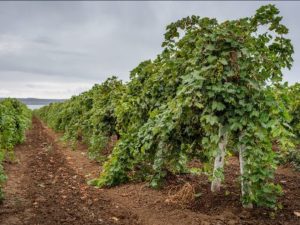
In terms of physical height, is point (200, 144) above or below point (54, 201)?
above

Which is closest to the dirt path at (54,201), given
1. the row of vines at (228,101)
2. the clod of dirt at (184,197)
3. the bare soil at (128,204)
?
the bare soil at (128,204)

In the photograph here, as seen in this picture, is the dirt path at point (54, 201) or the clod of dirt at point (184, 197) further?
the clod of dirt at point (184, 197)

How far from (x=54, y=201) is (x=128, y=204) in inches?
52.5

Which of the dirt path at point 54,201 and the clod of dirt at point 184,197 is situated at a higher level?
the clod of dirt at point 184,197

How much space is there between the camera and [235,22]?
5582 millimetres

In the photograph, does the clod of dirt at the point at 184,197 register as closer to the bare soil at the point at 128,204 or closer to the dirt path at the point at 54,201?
the bare soil at the point at 128,204

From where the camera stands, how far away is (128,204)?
6.21 meters

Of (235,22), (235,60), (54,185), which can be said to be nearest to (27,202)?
(54,185)

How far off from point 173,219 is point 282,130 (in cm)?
212

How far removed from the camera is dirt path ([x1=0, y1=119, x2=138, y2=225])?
5188 mm

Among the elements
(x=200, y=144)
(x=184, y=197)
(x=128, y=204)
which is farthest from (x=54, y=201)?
(x=200, y=144)

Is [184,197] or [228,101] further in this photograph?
[184,197]

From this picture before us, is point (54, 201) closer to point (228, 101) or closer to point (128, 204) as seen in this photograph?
point (128, 204)

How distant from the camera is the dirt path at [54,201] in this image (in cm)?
519
